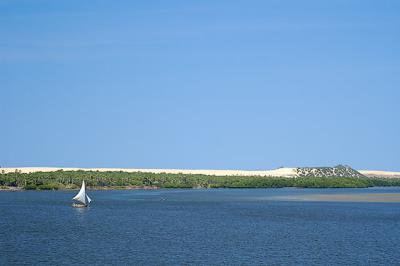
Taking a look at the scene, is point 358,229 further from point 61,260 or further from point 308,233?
point 61,260

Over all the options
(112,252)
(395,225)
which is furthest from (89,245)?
(395,225)

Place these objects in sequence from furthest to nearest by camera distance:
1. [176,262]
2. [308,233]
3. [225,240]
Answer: [308,233], [225,240], [176,262]

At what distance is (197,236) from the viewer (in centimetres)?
8050

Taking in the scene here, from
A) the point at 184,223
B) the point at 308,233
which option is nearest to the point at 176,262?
the point at 308,233

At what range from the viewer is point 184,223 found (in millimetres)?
96562

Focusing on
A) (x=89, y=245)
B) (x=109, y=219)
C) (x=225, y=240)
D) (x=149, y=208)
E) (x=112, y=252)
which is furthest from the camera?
(x=149, y=208)

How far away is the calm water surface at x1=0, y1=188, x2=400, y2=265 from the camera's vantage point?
64000 millimetres

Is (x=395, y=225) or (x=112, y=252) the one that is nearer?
(x=112, y=252)

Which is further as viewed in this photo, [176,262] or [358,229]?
[358,229]

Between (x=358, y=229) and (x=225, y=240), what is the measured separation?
68.6ft

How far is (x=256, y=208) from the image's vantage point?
422 ft

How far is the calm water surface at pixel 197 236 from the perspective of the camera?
64.0 metres

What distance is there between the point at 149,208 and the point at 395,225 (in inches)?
1783

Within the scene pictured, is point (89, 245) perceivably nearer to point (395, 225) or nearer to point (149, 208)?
point (395, 225)
